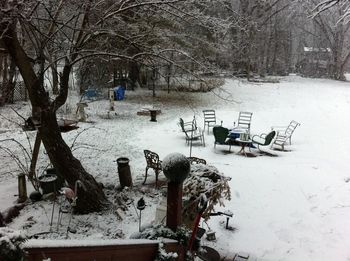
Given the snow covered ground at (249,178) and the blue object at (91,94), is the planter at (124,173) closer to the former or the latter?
the snow covered ground at (249,178)

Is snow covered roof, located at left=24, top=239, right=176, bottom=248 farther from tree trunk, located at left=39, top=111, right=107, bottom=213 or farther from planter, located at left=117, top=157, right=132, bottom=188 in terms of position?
planter, located at left=117, top=157, right=132, bottom=188

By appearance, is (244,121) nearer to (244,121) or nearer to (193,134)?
(244,121)

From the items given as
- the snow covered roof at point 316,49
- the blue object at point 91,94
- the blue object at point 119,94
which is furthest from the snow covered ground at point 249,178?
the snow covered roof at point 316,49

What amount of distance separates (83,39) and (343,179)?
679 centimetres

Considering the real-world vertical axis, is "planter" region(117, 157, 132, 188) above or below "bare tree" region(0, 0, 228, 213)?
below

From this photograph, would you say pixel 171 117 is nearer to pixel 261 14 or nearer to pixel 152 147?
pixel 152 147

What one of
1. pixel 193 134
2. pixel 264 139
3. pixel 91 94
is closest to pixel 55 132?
pixel 193 134

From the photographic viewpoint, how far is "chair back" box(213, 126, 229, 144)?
33.8 ft

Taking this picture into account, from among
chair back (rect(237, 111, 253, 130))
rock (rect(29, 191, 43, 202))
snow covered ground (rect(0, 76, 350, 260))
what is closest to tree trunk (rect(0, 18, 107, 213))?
snow covered ground (rect(0, 76, 350, 260))

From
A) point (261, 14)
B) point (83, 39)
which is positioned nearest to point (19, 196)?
point (83, 39)

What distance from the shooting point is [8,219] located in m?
5.77

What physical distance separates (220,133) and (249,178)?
7.73 feet

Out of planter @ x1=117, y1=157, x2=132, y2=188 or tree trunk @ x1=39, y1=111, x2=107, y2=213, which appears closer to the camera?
tree trunk @ x1=39, y1=111, x2=107, y2=213

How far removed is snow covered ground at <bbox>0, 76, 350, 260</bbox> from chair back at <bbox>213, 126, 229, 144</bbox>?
401 mm
